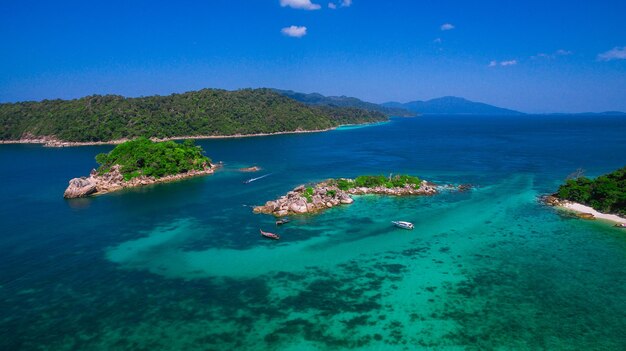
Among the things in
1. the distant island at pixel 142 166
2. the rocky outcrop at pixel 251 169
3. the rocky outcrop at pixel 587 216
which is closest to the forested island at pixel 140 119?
the distant island at pixel 142 166

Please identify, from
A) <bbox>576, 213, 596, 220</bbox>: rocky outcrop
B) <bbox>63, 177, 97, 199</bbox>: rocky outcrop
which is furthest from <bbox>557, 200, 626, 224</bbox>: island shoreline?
<bbox>63, 177, 97, 199</bbox>: rocky outcrop

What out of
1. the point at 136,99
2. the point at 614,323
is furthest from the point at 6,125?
the point at 614,323

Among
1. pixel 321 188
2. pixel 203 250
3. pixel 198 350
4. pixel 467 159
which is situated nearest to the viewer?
pixel 198 350

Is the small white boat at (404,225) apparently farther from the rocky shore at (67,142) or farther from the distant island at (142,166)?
the rocky shore at (67,142)

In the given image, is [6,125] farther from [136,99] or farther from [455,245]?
[455,245]

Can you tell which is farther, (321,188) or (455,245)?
(321,188)

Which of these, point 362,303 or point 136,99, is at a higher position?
point 136,99

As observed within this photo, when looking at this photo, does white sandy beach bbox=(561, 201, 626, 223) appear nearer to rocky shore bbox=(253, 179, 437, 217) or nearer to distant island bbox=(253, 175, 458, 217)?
distant island bbox=(253, 175, 458, 217)

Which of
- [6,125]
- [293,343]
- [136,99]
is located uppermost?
[136,99]
